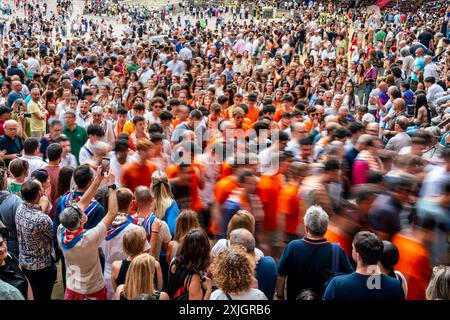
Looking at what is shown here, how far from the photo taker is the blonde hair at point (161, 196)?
17.6 feet

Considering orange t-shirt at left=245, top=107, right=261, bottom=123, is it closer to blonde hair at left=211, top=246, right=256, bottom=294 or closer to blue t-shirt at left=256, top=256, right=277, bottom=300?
blue t-shirt at left=256, top=256, right=277, bottom=300

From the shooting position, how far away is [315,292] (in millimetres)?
4281

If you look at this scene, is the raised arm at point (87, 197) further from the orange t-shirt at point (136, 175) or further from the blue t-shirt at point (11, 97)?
the blue t-shirt at point (11, 97)

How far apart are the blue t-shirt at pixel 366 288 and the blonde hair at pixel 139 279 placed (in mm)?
1335

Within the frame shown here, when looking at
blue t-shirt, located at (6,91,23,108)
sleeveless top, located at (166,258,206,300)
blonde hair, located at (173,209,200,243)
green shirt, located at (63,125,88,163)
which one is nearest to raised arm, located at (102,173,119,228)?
blonde hair, located at (173,209,200,243)

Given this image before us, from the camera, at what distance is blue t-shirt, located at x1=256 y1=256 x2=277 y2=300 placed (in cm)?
426

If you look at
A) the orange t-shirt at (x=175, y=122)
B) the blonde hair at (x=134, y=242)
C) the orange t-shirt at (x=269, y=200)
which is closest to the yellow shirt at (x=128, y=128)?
the orange t-shirt at (x=175, y=122)

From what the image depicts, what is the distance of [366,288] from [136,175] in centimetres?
341

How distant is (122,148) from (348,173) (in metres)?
2.82

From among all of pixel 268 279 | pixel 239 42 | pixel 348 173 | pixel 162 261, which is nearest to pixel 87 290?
pixel 162 261

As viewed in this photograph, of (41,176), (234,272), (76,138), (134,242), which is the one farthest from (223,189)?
(76,138)

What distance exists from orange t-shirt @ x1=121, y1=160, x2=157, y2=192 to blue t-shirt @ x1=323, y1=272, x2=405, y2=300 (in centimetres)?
317

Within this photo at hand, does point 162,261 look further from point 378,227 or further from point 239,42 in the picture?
point 239,42

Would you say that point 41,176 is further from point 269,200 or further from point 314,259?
point 314,259
